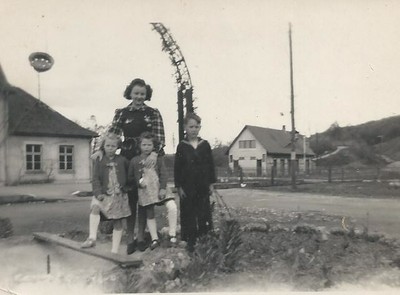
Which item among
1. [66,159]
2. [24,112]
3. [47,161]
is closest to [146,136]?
[24,112]

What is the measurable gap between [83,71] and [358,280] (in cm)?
250

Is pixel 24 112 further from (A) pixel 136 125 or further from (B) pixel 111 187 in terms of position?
(B) pixel 111 187

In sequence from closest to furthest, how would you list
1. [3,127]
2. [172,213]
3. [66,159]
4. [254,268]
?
[254,268], [172,213], [3,127], [66,159]


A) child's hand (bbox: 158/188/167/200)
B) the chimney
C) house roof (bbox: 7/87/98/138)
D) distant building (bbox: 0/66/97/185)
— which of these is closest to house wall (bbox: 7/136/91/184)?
distant building (bbox: 0/66/97/185)

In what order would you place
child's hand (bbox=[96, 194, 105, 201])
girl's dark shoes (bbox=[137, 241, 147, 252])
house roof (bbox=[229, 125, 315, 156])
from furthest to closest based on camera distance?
house roof (bbox=[229, 125, 315, 156])
girl's dark shoes (bbox=[137, 241, 147, 252])
child's hand (bbox=[96, 194, 105, 201])

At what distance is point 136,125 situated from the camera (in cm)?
289

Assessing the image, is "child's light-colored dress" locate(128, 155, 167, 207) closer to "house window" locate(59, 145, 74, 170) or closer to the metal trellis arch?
the metal trellis arch

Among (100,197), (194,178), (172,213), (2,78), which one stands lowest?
(172,213)

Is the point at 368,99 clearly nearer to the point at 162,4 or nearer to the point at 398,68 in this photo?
the point at 398,68

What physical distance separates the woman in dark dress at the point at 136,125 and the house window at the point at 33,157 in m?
1.67

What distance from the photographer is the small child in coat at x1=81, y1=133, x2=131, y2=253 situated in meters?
2.69

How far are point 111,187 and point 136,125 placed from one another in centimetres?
48

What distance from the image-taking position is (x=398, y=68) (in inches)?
123

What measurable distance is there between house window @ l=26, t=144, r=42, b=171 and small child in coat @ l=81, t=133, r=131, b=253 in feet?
5.67
